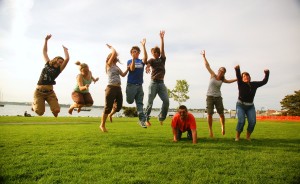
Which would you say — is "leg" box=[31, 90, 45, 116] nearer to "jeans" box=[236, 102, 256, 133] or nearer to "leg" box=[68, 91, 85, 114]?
"leg" box=[68, 91, 85, 114]

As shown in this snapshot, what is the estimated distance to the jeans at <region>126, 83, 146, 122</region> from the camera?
820cm

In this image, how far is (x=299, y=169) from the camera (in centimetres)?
502

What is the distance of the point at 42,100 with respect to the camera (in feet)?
24.6

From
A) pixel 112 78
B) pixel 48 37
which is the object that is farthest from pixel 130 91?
pixel 48 37

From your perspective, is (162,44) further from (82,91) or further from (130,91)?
(82,91)

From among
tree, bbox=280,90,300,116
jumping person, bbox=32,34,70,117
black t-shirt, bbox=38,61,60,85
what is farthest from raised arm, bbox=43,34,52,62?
tree, bbox=280,90,300,116

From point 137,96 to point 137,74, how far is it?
2.53ft

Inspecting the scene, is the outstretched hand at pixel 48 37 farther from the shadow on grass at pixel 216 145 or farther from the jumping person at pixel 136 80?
the shadow on grass at pixel 216 145

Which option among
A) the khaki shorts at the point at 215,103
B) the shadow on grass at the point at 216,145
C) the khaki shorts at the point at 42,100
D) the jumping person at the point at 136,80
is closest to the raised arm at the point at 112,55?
the jumping person at the point at 136,80

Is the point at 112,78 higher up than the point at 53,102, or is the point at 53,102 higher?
the point at 112,78

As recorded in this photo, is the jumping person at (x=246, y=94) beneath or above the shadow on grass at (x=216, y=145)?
above

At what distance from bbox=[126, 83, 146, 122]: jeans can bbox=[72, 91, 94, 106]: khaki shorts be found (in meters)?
1.19

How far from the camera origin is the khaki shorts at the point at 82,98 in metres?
7.91

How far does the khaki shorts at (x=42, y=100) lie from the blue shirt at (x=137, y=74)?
7.61 feet
